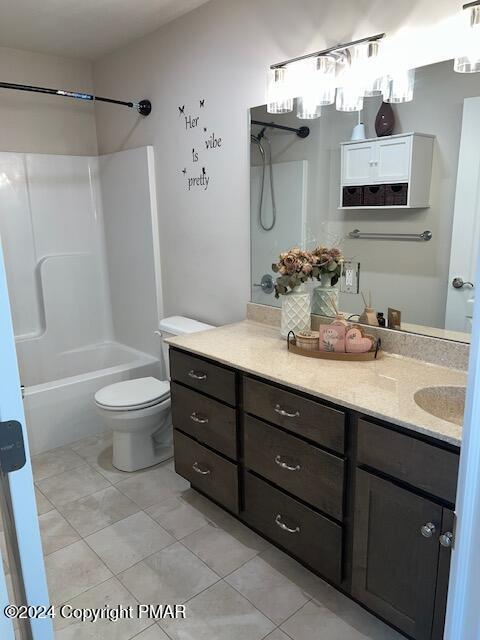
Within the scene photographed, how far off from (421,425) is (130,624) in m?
1.27

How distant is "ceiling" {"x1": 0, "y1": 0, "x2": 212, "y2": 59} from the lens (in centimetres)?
250

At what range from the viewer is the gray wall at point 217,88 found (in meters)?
1.88

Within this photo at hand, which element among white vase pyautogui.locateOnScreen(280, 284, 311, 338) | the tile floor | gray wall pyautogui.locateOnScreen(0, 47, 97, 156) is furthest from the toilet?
gray wall pyautogui.locateOnScreen(0, 47, 97, 156)

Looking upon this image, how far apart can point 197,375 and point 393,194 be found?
3.73 ft

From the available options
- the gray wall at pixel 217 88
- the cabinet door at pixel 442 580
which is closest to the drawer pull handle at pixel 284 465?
the cabinet door at pixel 442 580

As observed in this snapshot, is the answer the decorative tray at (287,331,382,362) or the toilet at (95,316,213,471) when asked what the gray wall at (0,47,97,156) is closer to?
the toilet at (95,316,213,471)

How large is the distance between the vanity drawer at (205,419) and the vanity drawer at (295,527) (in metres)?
0.18

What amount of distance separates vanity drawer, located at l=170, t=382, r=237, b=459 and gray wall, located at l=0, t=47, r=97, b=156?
2.23 metres

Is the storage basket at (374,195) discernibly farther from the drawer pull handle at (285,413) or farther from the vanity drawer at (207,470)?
the vanity drawer at (207,470)

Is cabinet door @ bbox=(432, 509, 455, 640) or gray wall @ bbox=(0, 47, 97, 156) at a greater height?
gray wall @ bbox=(0, 47, 97, 156)

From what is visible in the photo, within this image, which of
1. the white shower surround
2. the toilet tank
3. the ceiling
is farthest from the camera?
the white shower surround

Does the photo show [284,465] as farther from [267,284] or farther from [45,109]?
[45,109]

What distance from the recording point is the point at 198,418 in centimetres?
221

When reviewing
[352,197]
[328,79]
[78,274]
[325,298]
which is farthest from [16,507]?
[78,274]
